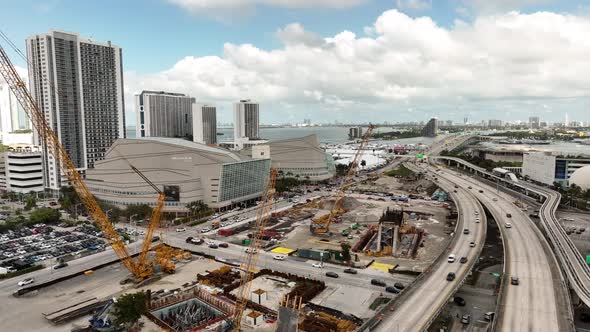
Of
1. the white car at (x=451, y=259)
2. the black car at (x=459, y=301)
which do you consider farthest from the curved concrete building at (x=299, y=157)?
the black car at (x=459, y=301)

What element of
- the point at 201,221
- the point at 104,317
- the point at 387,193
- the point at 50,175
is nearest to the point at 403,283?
the point at 104,317

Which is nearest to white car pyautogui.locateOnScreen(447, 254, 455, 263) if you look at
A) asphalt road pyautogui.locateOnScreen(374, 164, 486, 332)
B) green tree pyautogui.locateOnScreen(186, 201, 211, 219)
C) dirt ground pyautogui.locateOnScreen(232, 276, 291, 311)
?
asphalt road pyautogui.locateOnScreen(374, 164, 486, 332)

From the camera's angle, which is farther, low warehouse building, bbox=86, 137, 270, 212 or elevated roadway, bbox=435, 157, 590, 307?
low warehouse building, bbox=86, 137, 270, 212

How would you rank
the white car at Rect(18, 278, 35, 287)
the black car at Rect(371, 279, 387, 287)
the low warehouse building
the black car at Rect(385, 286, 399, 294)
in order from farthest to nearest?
1. the low warehouse building
2. the white car at Rect(18, 278, 35, 287)
3. the black car at Rect(371, 279, 387, 287)
4. the black car at Rect(385, 286, 399, 294)

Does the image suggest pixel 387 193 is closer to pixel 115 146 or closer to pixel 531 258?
pixel 531 258

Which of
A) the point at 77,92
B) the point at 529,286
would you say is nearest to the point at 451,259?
the point at 529,286

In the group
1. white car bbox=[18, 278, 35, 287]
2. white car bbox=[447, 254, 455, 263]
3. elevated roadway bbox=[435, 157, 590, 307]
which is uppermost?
elevated roadway bbox=[435, 157, 590, 307]

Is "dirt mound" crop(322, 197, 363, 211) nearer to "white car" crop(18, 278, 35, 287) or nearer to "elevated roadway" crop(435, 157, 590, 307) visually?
"elevated roadway" crop(435, 157, 590, 307)
